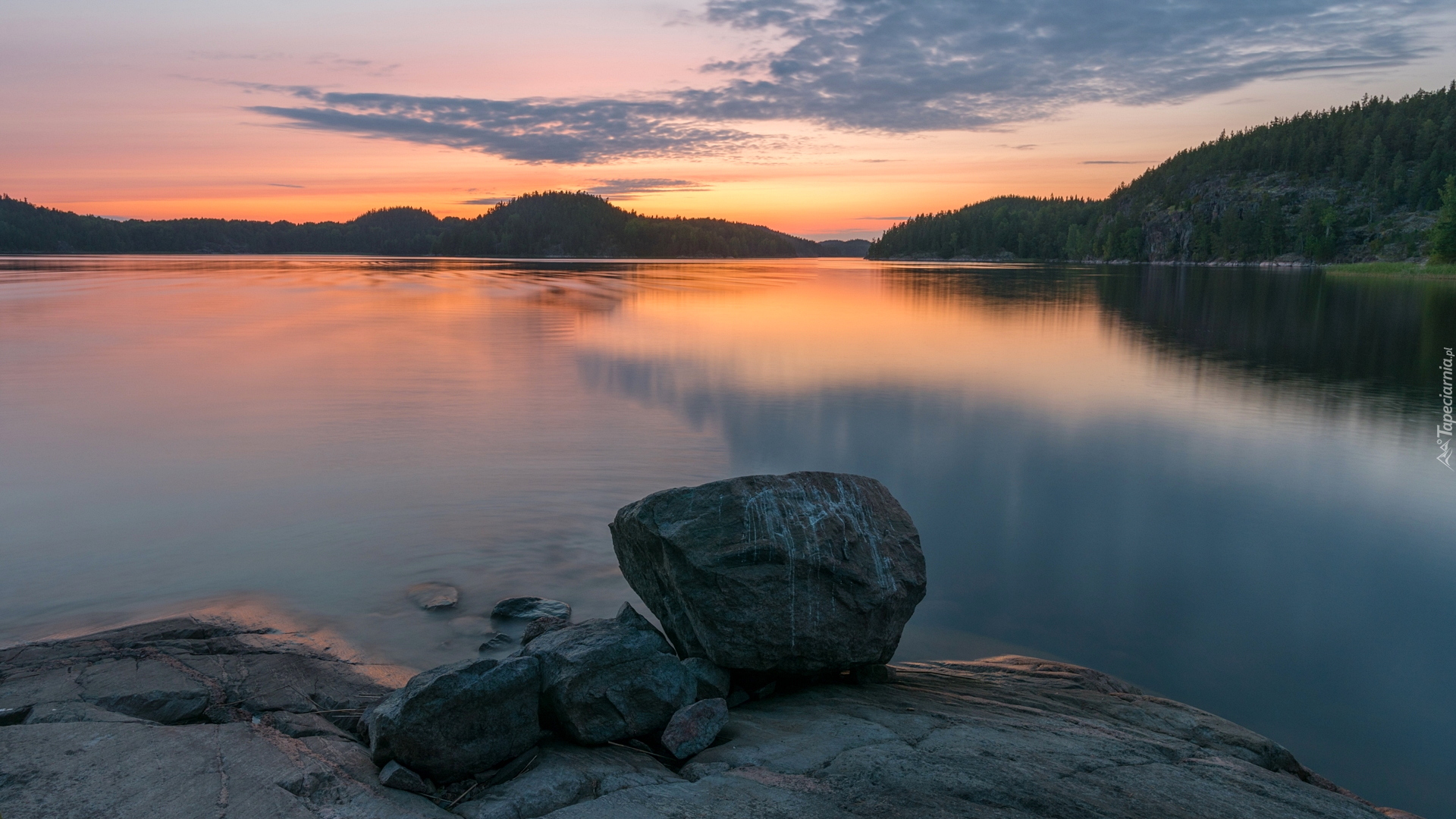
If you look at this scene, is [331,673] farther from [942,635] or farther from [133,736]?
[942,635]

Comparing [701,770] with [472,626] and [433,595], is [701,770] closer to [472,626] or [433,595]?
[472,626]

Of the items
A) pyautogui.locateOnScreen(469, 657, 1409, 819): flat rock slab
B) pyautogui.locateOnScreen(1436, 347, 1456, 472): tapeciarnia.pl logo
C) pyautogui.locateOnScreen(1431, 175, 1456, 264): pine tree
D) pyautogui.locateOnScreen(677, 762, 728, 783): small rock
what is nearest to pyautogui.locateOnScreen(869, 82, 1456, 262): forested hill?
pyautogui.locateOnScreen(1431, 175, 1456, 264): pine tree

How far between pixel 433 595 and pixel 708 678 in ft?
12.1

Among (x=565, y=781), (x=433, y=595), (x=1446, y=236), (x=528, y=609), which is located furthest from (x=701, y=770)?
(x=1446, y=236)

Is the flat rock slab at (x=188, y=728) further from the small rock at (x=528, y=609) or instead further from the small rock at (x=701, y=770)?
the small rock at (x=701, y=770)

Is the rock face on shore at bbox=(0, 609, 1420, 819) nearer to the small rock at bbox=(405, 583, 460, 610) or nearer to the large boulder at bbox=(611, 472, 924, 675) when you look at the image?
the large boulder at bbox=(611, 472, 924, 675)

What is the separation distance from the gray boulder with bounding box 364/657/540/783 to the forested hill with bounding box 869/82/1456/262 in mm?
130341

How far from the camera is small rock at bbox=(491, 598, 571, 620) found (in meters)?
7.54

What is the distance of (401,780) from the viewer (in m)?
4.34

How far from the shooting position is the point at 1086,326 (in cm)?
3722

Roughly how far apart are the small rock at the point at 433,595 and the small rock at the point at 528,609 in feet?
1.68

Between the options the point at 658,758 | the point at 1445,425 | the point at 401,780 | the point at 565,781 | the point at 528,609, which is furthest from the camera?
the point at 1445,425

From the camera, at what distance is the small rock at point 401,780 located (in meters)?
4.32

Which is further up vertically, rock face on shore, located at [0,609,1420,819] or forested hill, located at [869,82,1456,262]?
forested hill, located at [869,82,1456,262]
